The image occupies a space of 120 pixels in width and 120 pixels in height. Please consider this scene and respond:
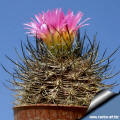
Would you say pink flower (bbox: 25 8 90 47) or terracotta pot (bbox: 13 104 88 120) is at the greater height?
pink flower (bbox: 25 8 90 47)

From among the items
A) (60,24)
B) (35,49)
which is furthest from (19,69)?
(60,24)

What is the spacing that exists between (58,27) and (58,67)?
1.10 feet

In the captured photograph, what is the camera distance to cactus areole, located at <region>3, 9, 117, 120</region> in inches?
83.0

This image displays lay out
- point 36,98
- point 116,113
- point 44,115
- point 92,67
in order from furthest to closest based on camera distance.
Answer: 1. point 92,67
2. point 36,98
3. point 44,115
4. point 116,113

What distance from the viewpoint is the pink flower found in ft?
7.36

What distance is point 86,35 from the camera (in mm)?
2371

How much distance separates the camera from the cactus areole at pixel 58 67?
2107mm

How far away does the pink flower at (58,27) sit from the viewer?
2.24m

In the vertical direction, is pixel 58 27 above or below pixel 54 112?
above

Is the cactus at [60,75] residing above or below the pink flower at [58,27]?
below

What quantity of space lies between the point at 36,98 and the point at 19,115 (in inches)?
7.9

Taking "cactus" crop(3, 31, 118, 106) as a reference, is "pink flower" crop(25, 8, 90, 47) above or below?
above

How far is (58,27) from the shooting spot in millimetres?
2246

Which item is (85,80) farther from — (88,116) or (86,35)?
(88,116)
